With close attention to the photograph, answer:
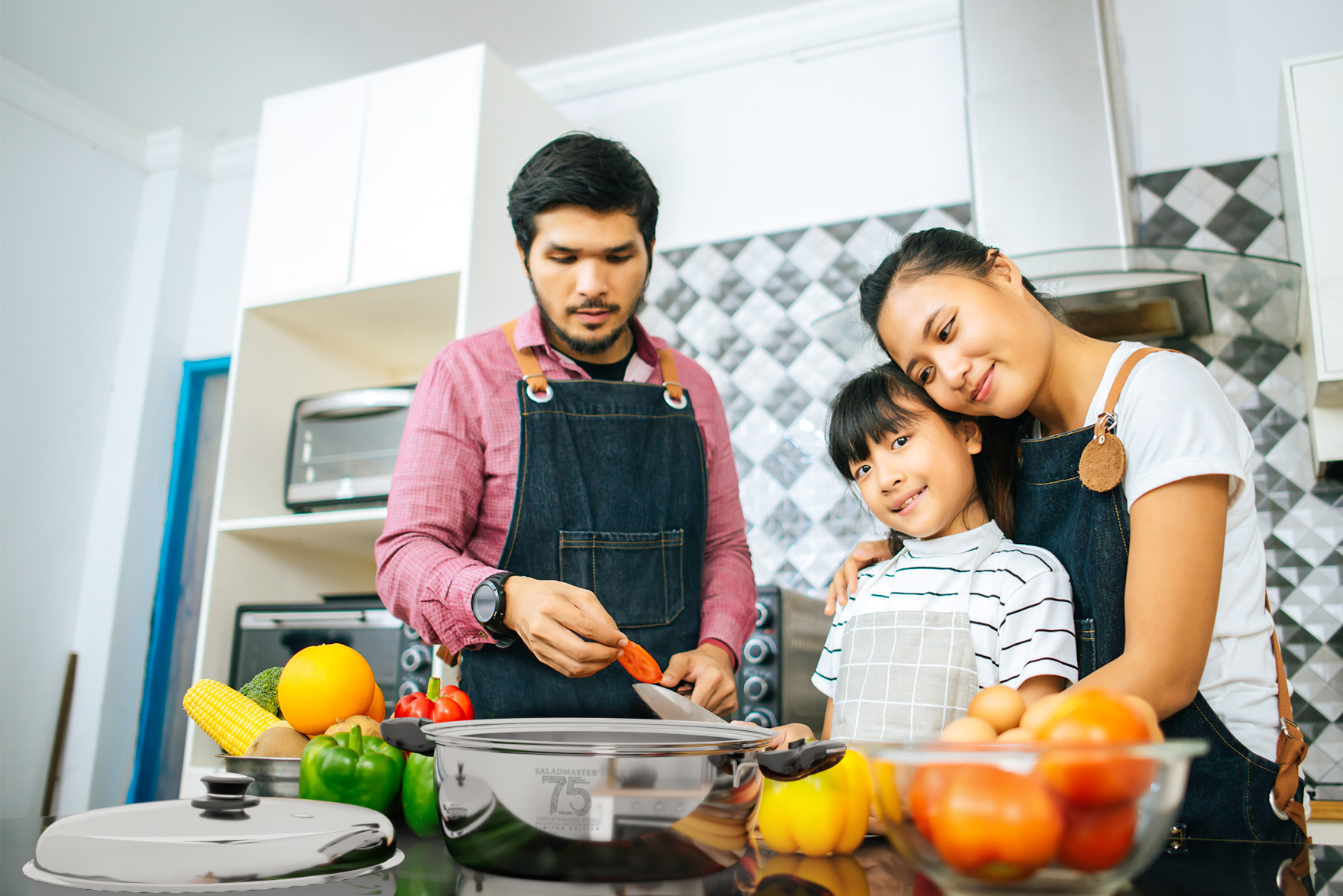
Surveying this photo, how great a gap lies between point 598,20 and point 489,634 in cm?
215

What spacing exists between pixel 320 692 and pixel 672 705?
0.47 meters

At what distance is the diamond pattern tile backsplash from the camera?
1853mm

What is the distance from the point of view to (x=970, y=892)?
1.22 feet

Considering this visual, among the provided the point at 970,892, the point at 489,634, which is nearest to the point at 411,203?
the point at 489,634

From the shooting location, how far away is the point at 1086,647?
87cm

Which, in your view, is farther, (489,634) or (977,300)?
→ (489,634)

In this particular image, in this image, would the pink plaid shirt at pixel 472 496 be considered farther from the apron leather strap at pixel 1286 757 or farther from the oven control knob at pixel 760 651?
the apron leather strap at pixel 1286 757

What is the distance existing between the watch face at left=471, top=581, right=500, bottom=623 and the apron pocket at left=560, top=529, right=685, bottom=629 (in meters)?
0.23

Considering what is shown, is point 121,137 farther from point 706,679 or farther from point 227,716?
point 706,679

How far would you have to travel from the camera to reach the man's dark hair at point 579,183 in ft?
4.03

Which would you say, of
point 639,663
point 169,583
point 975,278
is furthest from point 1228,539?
point 169,583

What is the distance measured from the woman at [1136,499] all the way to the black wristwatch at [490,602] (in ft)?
1.66

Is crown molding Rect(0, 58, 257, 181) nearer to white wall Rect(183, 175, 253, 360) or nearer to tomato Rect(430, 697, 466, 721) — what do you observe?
white wall Rect(183, 175, 253, 360)

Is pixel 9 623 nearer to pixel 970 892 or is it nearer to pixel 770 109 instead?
pixel 770 109
